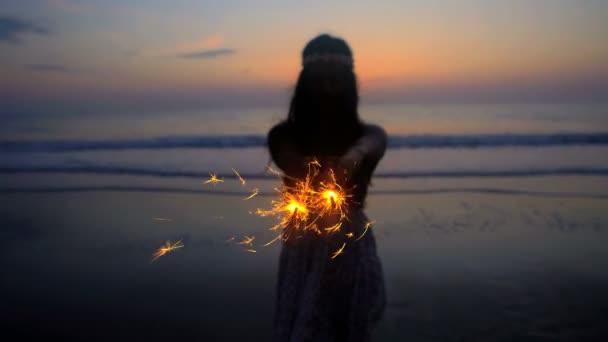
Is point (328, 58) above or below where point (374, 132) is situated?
above

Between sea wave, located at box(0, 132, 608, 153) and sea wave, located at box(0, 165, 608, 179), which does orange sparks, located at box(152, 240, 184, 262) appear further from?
sea wave, located at box(0, 132, 608, 153)

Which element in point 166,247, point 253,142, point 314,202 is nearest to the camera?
point 314,202

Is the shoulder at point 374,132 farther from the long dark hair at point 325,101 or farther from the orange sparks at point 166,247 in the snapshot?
the orange sparks at point 166,247

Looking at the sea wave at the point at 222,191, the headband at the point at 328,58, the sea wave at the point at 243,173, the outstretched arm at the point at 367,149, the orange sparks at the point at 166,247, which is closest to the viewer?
the outstretched arm at the point at 367,149

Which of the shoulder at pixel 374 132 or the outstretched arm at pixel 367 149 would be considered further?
the shoulder at pixel 374 132

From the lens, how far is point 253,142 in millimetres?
18281

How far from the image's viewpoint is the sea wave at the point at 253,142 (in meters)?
17.1

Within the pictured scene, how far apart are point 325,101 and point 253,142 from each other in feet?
52.8

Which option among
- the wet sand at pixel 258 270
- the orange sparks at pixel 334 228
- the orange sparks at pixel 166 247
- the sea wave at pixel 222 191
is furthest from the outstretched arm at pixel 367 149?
the sea wave at pixel 222 191

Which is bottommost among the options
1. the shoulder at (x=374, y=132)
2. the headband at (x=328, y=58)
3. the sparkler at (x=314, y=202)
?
the sparkler at (x=314, y=202)

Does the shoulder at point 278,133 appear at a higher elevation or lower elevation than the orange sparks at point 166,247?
higher

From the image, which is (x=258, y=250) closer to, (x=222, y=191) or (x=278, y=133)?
(x=222, y=191)

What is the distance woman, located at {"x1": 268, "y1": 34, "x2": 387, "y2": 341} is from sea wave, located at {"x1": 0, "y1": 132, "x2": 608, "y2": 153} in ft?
47.7

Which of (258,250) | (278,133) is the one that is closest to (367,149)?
(278,133)
